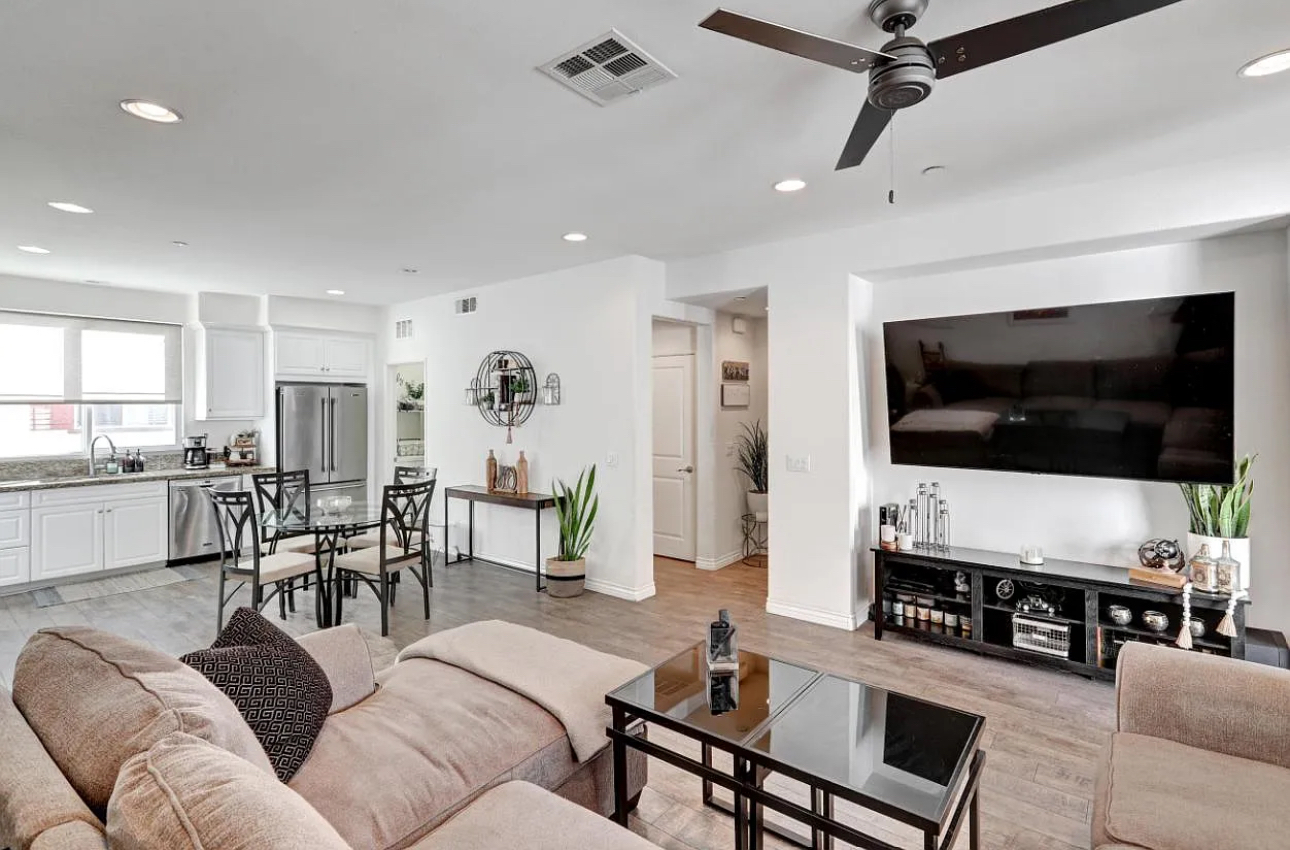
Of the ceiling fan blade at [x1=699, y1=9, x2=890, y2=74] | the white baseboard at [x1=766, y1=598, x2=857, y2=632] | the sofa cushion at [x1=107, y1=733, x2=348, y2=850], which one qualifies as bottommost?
→ the white baseboard at [x1=766, y1=598, x2=857, y2=632]

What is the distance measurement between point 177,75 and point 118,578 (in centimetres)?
518

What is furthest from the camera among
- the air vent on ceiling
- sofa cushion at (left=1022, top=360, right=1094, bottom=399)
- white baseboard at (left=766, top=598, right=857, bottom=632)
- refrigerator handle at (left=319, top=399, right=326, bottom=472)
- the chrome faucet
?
refrigerator handle at (left=319, top=399, right=326, bottom=472)

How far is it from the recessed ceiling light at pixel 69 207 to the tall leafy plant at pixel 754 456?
5.01 meters

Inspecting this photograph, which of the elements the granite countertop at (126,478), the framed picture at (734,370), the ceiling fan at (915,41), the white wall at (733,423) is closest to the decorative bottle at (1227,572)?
the ceiling fan at (915,41)

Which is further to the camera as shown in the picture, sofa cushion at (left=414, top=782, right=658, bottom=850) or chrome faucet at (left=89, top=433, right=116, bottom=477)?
chrome faucet at (left=89, top=433, right=116, bottom=477)

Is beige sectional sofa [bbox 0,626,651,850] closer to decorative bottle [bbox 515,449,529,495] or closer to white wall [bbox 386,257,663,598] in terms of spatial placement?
white wall [bbox 386,257,663,598]

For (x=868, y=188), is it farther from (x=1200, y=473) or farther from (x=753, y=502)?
(x=753, y=502)

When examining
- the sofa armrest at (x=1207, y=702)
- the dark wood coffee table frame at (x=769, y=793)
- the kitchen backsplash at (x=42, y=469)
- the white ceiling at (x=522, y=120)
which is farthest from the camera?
the kitchen backsplash at (x=42, y=469)

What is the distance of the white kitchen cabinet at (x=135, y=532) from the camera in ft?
18.1

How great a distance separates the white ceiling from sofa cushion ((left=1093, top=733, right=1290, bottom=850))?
211 cm

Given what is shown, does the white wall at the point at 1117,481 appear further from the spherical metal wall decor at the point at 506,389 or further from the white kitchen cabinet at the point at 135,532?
the white kitchen cabinet at the point at 135,532

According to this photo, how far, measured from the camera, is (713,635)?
231 cm

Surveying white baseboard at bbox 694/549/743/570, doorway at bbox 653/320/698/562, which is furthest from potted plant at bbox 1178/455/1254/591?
doorway at bbox 653/320/698/562

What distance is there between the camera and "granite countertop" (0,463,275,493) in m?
5.09
